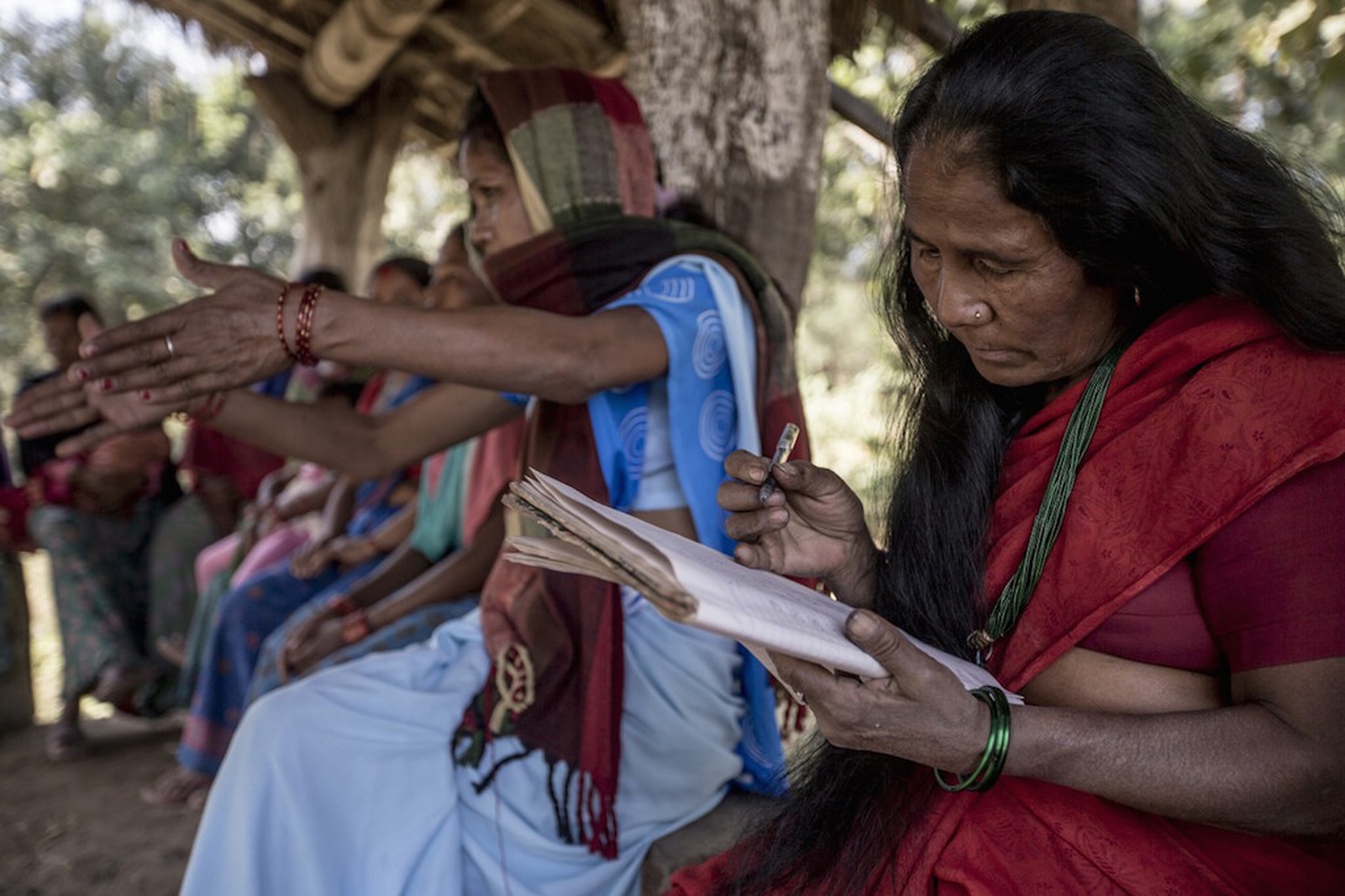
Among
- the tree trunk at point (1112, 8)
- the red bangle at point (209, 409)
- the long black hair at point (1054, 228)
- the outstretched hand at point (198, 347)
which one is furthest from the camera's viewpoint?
the tree trunk at point (1112, 8)

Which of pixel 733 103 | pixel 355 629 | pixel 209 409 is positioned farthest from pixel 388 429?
pixel 733 103

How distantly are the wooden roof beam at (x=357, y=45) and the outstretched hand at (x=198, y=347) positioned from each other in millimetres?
3344

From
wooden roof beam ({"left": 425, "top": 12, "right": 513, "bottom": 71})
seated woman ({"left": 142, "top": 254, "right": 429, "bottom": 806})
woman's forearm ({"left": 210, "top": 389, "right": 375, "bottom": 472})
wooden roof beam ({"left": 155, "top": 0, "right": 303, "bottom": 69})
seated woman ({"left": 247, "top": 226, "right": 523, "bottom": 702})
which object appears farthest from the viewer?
wooden roof beam ({"left": 155, "top": 0, "right": 303, "bottom": 69})

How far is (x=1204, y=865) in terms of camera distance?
103 centimetres

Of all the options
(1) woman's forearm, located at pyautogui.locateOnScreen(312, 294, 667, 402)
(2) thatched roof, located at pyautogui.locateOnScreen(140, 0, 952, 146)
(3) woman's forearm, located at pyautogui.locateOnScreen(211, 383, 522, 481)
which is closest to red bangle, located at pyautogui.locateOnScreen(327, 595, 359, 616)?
(3) woman's forearm, located at pyautogui.locateOnScreen(211, 383, 522, 481)

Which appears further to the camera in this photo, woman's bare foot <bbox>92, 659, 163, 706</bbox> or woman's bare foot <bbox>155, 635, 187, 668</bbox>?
woman's bare foot <bbox>155, 635, 187, 668</bbox>

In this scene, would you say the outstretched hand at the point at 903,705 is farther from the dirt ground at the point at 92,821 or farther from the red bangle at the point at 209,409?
the dirt ground at the point at 92,821

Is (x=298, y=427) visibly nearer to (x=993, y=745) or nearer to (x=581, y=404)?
(x=581, y=404)

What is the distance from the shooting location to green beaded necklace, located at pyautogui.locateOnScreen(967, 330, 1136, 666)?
1.14 metres

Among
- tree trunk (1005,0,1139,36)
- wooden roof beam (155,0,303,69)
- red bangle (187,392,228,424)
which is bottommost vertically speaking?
red bangle (187,392,228,424)

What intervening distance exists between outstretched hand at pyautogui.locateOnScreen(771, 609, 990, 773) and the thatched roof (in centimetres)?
306

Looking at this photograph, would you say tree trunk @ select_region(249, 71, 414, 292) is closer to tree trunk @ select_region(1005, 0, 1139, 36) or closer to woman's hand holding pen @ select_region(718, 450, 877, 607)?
tree trunk @ select_region(1005, 0, 1139, 36)

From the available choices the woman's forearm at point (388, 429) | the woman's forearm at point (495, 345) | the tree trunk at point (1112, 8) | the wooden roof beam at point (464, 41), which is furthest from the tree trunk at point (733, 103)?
the wooden roof beam at point (464, 41)

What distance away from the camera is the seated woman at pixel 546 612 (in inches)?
62.6
